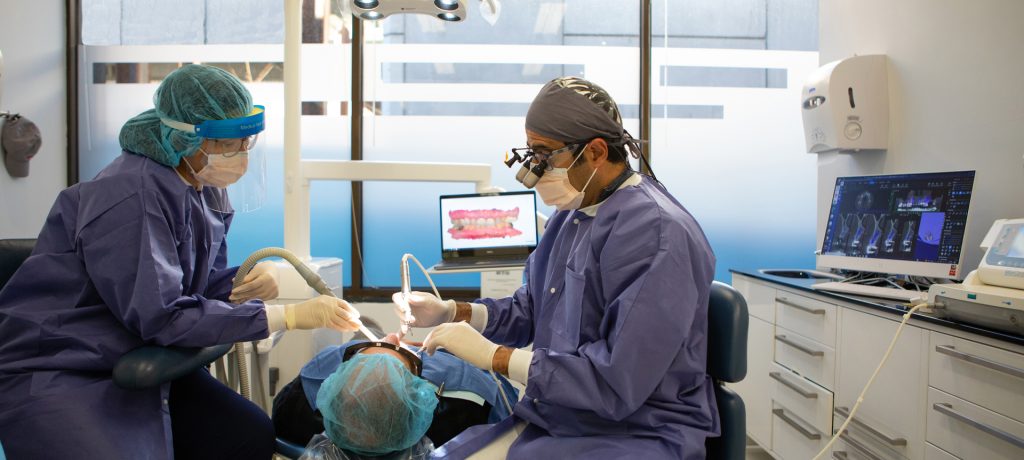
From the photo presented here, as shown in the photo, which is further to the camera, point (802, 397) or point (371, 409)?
point (802, 397)

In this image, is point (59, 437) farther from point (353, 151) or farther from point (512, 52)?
point (512, 52)

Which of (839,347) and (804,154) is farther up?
(804,154)

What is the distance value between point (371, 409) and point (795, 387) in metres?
1.70

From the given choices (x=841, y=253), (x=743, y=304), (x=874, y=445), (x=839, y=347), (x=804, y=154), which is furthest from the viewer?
(x=804, y=154)

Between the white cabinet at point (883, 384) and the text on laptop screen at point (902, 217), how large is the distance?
1.17 feet

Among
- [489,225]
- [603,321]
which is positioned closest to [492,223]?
[489,225]

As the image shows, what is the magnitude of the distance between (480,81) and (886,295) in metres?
2.35

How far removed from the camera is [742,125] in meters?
3.55

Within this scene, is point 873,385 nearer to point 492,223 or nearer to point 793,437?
point 793,437

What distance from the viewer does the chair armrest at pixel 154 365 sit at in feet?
3.85

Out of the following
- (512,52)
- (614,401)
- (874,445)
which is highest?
(512,52)

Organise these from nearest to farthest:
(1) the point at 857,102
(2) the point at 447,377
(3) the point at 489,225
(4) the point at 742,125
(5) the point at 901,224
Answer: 1. (2) the point at 447,377
2. (5) the point at 901,224
3. (1) the point at 857,102
4. (3) the point at 489,225
5. (4) the point at 742,125

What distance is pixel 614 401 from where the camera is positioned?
1084 millimetres

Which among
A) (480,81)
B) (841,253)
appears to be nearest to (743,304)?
(841,253)
